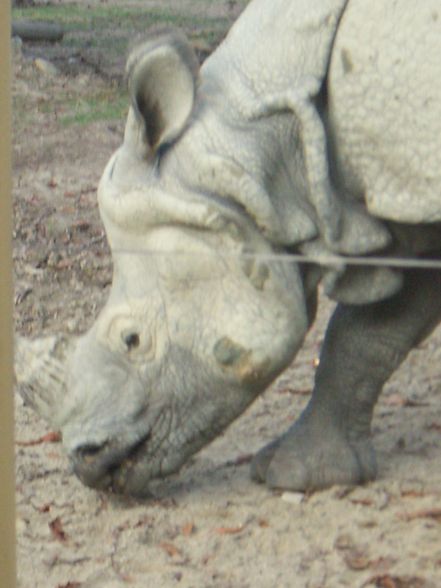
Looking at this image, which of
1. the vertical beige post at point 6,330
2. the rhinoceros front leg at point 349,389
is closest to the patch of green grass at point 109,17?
the rhinoceros front leg at point 349,389

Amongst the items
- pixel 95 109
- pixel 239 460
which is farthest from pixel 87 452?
pixel 95 109

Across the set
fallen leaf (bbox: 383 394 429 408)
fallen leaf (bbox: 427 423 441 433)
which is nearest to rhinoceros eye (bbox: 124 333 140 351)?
fallen leaf (bbox: 427 423 441 433)

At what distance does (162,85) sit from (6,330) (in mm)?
2380

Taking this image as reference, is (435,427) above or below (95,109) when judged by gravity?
above

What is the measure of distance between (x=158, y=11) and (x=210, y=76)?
29.8 ft

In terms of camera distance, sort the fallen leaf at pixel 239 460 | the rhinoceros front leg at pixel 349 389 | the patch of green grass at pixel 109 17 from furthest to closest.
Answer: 1. the patch of green grass at pixel 109 17
2. the fallen leaf at pixel 239 460
3. the rhinoceros front leg at pixel 349 389

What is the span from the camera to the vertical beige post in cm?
213

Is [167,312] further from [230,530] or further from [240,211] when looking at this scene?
[230,530]

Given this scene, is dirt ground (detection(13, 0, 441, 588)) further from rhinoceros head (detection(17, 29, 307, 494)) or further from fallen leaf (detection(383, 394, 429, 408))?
rhinoceros head (detection(17, 29, 307, 494))

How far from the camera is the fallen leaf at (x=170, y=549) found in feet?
15.4

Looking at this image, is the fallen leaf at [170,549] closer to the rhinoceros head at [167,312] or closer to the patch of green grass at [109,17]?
the rhinoceros head at [167,312]

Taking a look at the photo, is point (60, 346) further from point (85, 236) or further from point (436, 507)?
point (85, 236)

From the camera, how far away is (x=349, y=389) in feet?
17.2

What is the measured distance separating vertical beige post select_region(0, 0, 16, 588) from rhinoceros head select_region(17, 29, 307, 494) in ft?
6.99
